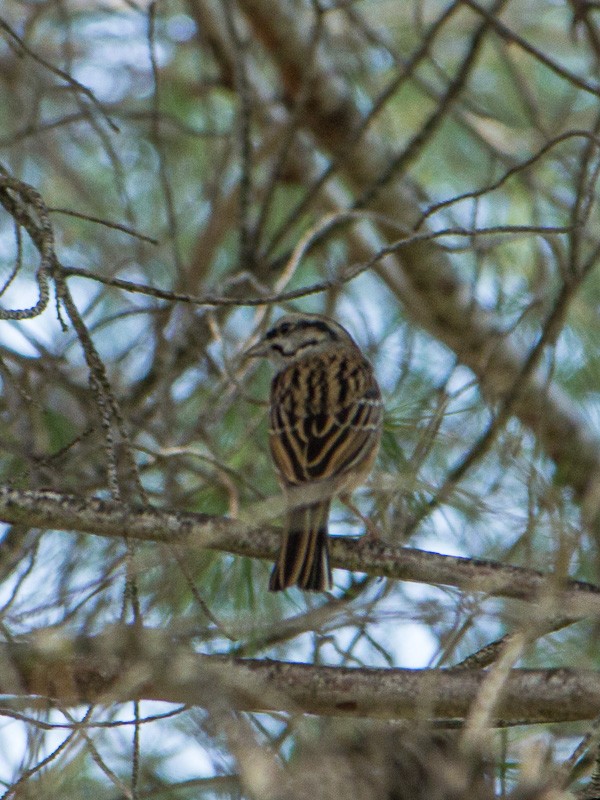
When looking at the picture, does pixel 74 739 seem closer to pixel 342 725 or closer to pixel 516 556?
pixel 342 725

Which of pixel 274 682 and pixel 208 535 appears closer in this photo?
pixel 274 682

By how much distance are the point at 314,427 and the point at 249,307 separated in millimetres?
1253

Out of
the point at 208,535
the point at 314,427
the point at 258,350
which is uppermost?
the point at 258,350

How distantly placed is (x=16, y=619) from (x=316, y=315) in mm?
2881

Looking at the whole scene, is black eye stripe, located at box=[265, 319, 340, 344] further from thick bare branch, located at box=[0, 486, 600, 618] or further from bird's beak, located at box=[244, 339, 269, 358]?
thick bare branch, located at box=[0, 486, 600, 618]

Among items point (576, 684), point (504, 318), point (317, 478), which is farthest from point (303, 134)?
point (576, 684)

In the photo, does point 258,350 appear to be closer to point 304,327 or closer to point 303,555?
point 304,327

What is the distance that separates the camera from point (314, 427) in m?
5.47

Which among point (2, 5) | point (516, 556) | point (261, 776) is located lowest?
point (261, 776)

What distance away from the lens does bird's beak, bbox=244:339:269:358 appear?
613cm

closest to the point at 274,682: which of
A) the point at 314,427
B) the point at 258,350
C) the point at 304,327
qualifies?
the point at 314,427

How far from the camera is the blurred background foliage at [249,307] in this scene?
14.1ft

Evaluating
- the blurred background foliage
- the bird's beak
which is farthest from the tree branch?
the bird's beak

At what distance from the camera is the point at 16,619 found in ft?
13.3
